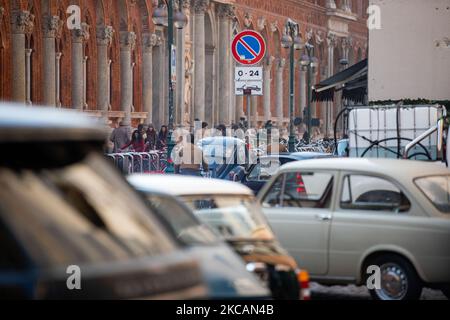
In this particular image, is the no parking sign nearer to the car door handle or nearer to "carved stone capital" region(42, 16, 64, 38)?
the car door handle

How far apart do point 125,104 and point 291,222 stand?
109 ft

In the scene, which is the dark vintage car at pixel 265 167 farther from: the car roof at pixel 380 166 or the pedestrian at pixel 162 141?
the pedestrian at pixel 162 141

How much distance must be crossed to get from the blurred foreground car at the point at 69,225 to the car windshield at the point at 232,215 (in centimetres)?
430

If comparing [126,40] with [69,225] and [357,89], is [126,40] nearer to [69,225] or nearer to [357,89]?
[357,89]

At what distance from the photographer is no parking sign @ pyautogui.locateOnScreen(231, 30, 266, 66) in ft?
82.0

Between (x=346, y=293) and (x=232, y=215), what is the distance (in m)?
4.60

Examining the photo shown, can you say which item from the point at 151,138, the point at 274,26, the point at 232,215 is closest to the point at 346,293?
the point at 232,215

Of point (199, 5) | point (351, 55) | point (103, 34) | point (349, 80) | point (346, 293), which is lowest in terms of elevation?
point (346, 293)

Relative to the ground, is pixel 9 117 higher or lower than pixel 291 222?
higher

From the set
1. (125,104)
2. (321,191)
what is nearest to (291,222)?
(321,191)

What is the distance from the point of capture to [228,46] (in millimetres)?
57281

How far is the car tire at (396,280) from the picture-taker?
1191cm

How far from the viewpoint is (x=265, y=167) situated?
23.7 m
